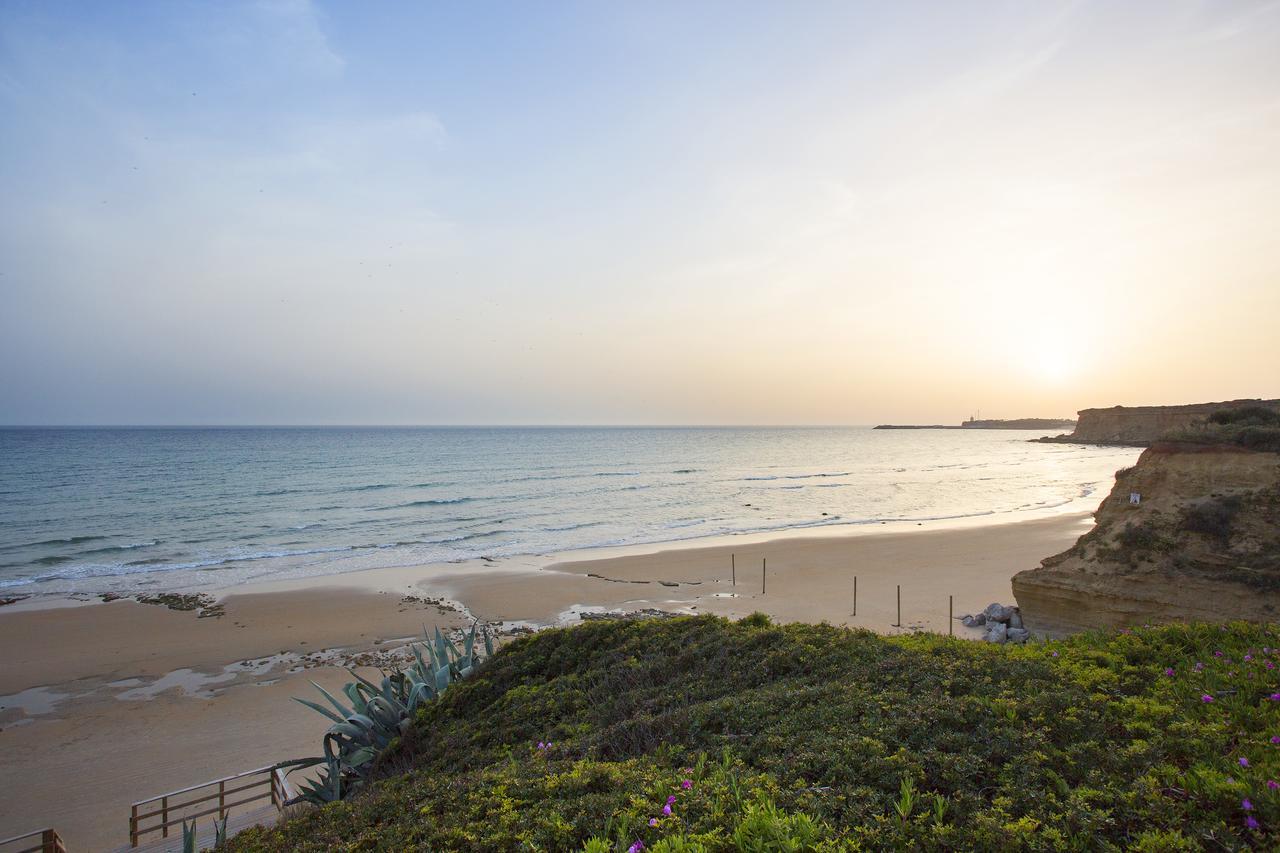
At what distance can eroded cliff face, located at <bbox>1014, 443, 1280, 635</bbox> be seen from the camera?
10133 mm

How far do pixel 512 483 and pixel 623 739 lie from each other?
51.5m

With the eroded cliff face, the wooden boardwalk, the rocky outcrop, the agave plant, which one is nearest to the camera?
the wooden boardwalk

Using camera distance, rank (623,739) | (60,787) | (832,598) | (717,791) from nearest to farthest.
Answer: (717,791) → (623,739) → (60,787) → (832,598)

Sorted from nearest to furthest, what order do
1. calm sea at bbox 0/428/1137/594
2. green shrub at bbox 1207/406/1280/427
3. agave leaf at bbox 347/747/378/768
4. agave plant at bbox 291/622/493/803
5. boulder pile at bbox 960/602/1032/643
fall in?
agave plant at bbox 291/622/493/803 < agave leaf at bbox 347/747/378/768 < green shrub at bbox 1207/406/1280/427 < boulder pile at bbox 960/602/1032/643 < calm sea at bbox 0/428/1137/594

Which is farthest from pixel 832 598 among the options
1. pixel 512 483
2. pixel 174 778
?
pixel 512 483

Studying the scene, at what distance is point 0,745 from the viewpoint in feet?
39.2

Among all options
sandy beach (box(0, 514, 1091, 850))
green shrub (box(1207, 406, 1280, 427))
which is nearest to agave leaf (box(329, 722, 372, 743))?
sandy beach (box(0, 514, 1091, 850))

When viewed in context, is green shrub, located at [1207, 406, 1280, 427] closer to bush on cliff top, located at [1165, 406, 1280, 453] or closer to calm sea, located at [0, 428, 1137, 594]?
bush on cliff top, located at [1165, 406, 1280, 453]

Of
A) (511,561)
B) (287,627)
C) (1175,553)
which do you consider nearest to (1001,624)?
(1175,553)

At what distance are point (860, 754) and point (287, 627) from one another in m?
19.3

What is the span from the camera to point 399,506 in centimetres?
4269

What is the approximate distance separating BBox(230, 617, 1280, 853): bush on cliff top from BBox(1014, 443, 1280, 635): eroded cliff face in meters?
5.33

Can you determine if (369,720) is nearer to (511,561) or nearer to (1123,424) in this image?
(511,561)

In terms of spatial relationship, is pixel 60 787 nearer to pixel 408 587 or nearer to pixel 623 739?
pixel 623 739
